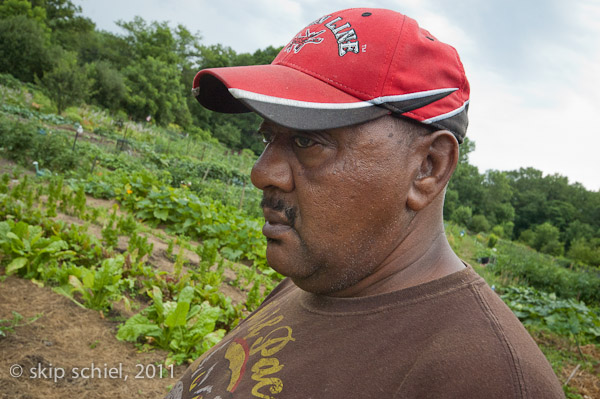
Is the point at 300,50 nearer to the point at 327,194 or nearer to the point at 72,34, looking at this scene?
the point at 327,194

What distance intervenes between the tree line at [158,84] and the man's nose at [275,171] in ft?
78.7

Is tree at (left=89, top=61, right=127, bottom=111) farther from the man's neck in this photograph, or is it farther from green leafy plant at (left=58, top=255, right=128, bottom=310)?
the man's neck

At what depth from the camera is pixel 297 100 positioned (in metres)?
1.02

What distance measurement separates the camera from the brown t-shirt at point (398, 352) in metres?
0.79

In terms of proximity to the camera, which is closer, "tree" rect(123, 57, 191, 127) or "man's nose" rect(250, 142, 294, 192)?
"man's nose" rect(250, 142, 294, 192)

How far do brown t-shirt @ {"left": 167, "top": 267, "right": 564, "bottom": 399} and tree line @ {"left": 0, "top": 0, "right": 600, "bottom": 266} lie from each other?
2412 cm

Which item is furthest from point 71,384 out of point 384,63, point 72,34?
point 72,34

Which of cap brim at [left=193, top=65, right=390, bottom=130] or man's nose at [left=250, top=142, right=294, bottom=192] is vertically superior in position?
cap brim at [left=193, top=65, right=390, bottom=130]

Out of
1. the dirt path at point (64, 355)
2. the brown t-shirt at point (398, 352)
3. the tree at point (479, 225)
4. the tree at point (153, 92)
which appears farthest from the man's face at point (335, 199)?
the tree at point (479, 225)

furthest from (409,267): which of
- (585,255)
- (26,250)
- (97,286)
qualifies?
(585,255)

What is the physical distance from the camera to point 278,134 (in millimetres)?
1152

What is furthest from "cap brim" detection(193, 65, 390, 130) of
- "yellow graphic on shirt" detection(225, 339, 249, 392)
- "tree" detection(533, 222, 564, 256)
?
"tree" detection(533, 222, 564, 256)

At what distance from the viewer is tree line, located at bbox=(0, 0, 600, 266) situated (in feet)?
97.6

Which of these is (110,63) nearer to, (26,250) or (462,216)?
(26,250)
